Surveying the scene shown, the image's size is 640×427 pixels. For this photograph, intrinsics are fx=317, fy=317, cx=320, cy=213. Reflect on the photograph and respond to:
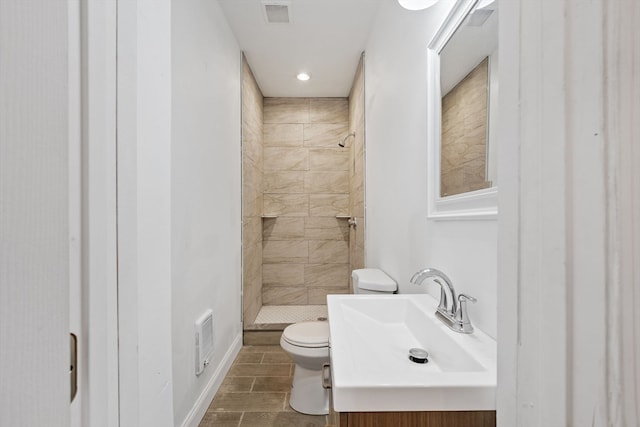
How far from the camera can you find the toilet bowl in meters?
1.89

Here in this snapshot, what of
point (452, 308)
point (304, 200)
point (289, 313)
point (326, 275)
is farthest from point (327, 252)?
point (452, 308)

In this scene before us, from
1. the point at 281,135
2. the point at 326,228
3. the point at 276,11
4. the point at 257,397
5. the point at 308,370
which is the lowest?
the point at 257,397

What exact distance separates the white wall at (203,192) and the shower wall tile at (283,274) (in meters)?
1.01

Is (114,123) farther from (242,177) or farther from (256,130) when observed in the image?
(256,130)

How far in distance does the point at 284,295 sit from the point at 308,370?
5.92 feet

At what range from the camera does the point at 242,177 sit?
2.85 m

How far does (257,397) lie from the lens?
2105 millimetres

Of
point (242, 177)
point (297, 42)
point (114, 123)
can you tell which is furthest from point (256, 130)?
point (114, 123)

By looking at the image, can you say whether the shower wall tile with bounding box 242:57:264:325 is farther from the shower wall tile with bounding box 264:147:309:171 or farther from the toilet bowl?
the toilet bowl

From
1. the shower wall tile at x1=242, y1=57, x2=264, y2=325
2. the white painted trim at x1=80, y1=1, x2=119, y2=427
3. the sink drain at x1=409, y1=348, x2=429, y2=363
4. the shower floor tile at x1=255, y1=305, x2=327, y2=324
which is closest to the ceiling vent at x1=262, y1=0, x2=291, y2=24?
the shower wall tile at x1=242, y1=57, x2=264, y2=325

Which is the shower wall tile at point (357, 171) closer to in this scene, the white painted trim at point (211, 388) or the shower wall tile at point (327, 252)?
the shower wall tile at point (327, 252)

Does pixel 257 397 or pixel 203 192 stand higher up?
pixel 203 192
